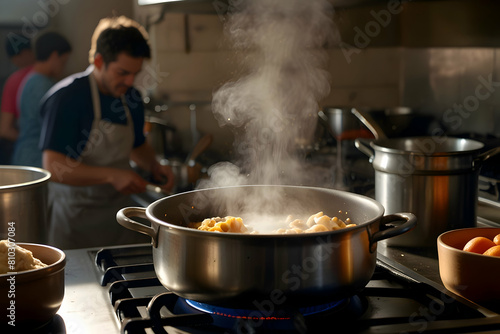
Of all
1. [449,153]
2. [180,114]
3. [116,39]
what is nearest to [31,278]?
[449,153]

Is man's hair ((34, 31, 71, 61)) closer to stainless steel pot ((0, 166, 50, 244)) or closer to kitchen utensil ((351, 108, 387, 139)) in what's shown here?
kitchen utensil ((351, 108, 387, 139))

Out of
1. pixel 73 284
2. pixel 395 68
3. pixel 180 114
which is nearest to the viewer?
pixel 73 284

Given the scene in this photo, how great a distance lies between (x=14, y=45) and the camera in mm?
4219

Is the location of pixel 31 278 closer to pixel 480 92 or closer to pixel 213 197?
pixel 213 197

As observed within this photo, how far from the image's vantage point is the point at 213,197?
117 centimetres

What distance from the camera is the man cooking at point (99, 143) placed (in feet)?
7.98

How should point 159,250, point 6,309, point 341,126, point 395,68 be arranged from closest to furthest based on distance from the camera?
1. point 6,309
2. point 159,250
3. point 341,126
4. point 395,68

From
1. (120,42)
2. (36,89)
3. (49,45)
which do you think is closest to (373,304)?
(120,42)

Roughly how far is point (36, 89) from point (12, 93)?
320mm

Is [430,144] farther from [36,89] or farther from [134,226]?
[36,89]

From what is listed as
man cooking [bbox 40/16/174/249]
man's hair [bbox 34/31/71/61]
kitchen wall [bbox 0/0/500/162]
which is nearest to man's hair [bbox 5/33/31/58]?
man's hair [bbox 34/31/71/61]

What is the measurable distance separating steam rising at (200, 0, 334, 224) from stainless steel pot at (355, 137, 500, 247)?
0.30m

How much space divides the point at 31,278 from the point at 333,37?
194 centimetres

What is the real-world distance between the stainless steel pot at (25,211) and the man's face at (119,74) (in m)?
1.34
